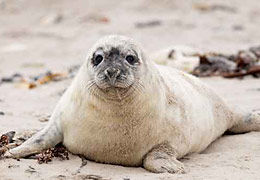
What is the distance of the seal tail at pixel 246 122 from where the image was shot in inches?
205

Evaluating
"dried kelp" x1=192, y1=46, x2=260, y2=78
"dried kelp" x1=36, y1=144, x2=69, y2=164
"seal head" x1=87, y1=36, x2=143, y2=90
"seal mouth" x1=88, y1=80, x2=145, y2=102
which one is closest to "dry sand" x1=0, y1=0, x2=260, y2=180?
"dried kelp" x1=36, y1=144, x2=69, y2=164

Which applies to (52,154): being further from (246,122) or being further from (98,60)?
(246,122)

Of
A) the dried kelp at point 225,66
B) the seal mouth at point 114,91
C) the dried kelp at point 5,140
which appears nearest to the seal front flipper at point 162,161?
the seal mouth at point 114,91

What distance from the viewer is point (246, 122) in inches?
205

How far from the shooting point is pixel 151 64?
4176 millimetres

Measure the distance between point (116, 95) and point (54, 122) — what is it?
722 millimetres

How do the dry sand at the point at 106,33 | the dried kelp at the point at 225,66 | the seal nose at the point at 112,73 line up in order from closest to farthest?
the seal nose at the point at 112,73
the dry sand at the point at 106,33
the dried kelp at the point at 225,66

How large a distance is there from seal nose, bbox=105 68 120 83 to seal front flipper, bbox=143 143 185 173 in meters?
0.67

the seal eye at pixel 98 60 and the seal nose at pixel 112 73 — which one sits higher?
the seal eye at pixel 98 60

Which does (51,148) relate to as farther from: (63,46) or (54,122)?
(63,46)

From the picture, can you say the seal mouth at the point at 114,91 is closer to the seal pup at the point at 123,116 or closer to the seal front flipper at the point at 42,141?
the seal pup at the point at 123,116

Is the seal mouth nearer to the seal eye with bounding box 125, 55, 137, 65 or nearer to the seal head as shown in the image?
the seal head

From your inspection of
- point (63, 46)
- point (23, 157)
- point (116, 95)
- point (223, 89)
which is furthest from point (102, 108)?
point (63, 46)

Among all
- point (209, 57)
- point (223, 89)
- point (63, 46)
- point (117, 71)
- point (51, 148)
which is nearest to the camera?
point (117, 71)
